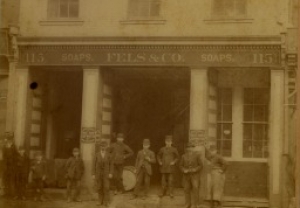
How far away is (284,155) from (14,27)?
4.79 metres

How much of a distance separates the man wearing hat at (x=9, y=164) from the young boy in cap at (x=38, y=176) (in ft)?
1.33

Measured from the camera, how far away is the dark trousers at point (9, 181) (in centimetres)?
872

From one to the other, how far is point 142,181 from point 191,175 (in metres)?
1.05

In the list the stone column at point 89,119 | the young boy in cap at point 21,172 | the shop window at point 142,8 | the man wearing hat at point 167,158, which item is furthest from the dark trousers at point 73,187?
the shop window at point 142,8

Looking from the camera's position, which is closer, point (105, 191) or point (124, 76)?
point (105, 191)

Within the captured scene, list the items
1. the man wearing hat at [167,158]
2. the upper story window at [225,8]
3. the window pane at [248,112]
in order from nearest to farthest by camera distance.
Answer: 1. the upper story window at [225,8]
2. the window pane at [248,112]
3. the man wearing hat at [167,158]

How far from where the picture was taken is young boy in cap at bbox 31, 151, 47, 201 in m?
9.27

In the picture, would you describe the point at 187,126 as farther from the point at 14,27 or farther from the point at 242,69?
the point at 14,27

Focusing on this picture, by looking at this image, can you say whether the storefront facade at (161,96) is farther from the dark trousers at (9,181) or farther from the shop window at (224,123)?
the dark trousers at (9,181)

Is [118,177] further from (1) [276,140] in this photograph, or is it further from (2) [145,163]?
(1) [276,140]

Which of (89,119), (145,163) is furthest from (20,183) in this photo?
(145,163)

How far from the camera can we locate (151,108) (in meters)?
10.4

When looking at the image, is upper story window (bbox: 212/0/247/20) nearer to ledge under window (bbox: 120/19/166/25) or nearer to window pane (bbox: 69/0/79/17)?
ledge under window (bbox: 120/19/166/25)

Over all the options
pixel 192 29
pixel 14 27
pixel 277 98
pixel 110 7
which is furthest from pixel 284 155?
pixel 14 27
